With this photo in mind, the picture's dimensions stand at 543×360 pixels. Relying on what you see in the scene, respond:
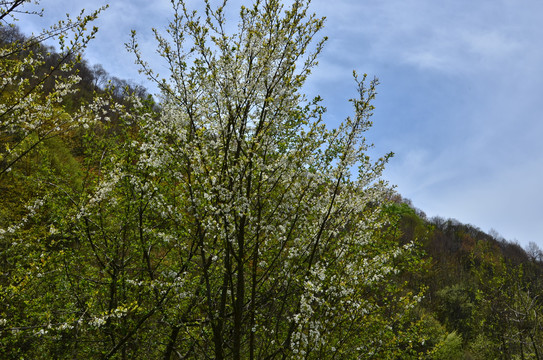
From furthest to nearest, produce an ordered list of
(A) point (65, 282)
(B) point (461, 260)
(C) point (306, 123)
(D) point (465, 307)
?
(B) point (461, 260)
(D) point (465, 307)
(A) point (65, 282)
(C) point (306, 123)

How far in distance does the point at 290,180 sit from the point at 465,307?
1243 inches

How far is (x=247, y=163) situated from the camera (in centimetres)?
454

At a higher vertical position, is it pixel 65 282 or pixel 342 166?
pixel 342 166

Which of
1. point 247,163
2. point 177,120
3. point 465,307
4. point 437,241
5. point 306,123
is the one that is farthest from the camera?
point 437,241

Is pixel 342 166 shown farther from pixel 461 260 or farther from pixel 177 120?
pixel 461 260

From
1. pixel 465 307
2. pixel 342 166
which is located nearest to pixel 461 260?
pixel 465 307

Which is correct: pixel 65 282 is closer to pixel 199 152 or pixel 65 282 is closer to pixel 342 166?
pixel 199 152

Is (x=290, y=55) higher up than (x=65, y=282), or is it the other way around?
(x=290, y=55)

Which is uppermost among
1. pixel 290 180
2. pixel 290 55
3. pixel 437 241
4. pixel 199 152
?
pixel 437 241

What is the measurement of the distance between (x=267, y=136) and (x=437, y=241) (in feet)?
206

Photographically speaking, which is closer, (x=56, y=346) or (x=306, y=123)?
(x=306, y=123)

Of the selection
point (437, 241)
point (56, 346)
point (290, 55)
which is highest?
point (437, 241)

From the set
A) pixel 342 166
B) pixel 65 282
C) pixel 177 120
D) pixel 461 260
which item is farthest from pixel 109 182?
pixel 461 260

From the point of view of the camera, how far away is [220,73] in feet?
15.4
